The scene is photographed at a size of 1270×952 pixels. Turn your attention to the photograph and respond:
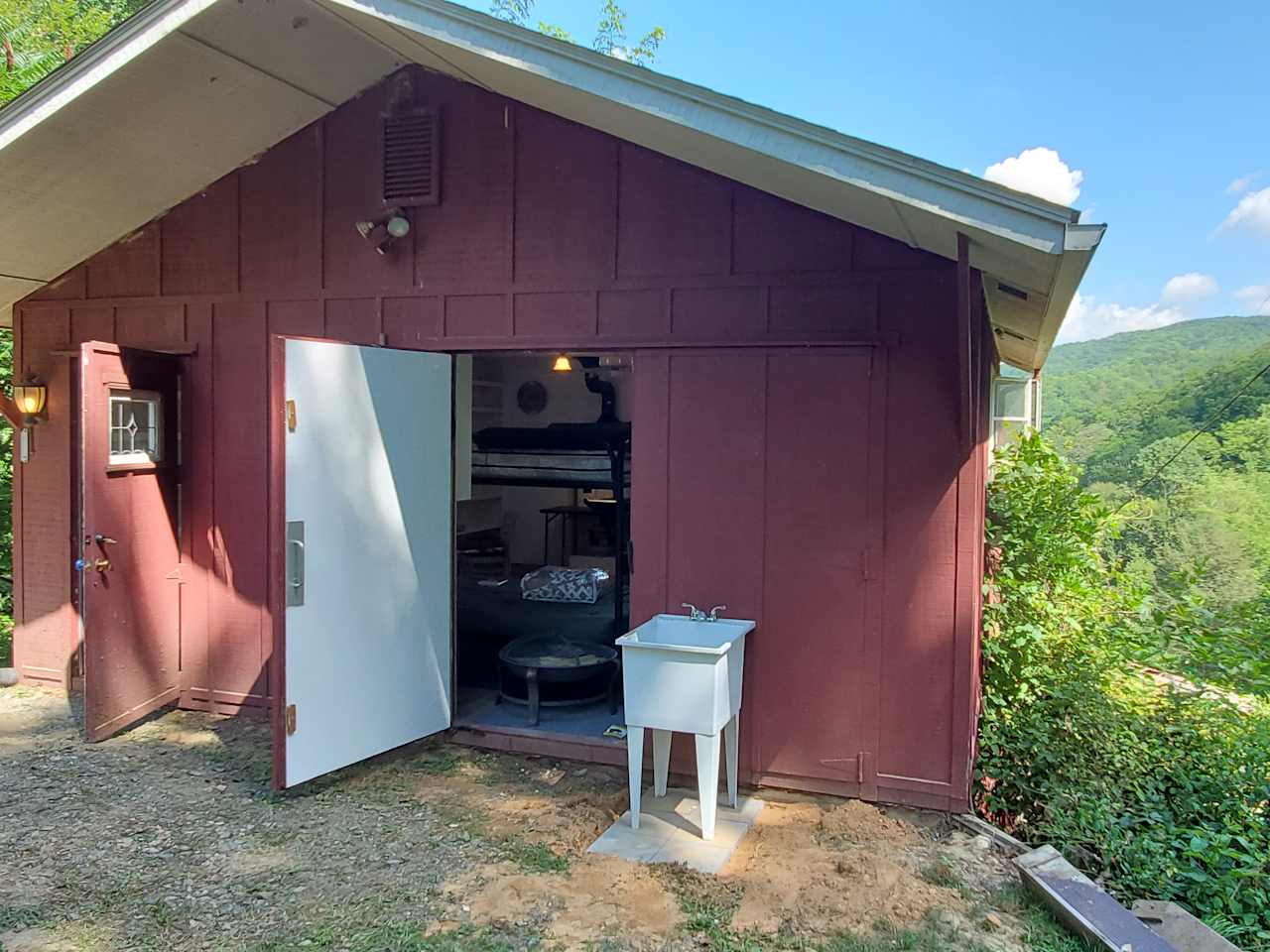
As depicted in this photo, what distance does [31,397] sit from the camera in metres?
5.51

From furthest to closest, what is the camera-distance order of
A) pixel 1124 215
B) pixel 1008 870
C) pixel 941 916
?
pixel 1124 215 < pixel 1008 870 < pixel 941 916

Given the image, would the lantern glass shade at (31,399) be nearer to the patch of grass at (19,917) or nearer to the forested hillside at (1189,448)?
the patch of grass at (19,917)

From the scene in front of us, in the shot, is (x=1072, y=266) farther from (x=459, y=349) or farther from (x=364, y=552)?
(x=364, y=552)

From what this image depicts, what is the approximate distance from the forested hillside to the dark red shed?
30.0ft

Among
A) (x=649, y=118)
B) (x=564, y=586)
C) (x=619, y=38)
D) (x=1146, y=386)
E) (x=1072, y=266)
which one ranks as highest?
(x=619, y=38)

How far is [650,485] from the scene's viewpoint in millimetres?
4270

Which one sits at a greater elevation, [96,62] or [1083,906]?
[96,62]

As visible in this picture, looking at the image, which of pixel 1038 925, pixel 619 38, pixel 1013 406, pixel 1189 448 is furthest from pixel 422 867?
pixel 1189 448

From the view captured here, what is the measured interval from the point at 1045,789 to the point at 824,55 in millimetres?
31414

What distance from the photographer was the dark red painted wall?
390 centimetres

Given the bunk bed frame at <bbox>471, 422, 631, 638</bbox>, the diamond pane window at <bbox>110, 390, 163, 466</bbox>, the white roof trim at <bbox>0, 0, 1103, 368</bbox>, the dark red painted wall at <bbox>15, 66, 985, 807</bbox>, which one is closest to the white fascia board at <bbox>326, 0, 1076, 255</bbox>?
the white roof trim at <bbox>0, 0, 1103, 368</bbox>

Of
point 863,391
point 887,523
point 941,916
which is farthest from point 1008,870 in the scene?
point 863,391

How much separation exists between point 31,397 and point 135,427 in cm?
116

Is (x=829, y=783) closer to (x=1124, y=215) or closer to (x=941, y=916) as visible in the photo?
(x=941, y=916)
